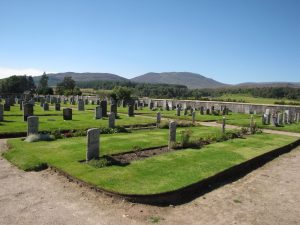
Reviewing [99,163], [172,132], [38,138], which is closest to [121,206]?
[99,163]

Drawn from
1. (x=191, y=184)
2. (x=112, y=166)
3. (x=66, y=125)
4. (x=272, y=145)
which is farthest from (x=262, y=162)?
(x=66, y=125)

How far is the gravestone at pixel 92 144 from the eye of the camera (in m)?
12.0

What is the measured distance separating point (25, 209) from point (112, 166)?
Answer: 4032 millimetres

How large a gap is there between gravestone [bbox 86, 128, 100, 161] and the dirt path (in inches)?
64.2

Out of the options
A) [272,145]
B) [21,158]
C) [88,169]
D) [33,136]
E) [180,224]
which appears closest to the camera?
[180,224]

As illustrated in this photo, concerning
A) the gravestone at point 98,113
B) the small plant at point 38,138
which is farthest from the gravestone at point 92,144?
the gravestone at point 98,113

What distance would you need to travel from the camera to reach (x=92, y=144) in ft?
39.7

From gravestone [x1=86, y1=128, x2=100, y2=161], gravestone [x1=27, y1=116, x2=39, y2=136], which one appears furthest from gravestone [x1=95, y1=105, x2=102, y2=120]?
gravestone [x1=86, y1=128, x2=100, y2=161]

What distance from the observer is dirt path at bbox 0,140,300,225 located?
303 inches

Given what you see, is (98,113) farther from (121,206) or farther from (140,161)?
(121,206)

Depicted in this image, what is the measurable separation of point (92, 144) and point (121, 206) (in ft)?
13.6

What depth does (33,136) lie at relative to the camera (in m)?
16.2

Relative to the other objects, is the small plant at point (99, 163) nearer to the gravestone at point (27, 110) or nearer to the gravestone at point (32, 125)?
the gravestone at point (32, 125)

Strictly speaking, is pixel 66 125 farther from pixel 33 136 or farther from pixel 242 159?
pixel 242 159
